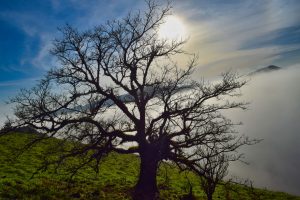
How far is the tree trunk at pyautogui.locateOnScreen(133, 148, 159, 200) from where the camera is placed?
2626 centimetres

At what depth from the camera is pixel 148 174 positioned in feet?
87.1

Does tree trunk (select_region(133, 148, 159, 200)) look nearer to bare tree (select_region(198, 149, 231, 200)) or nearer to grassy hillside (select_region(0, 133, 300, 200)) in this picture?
grassy hillside (select_region(0, 133, 300, 200))

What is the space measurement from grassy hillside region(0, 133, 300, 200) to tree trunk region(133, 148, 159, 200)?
1.05 metres

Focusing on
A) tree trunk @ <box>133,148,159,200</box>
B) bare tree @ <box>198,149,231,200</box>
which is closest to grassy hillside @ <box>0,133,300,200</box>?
tree trunk @ <box>133,148,159,200</box>

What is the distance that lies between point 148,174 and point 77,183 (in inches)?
321

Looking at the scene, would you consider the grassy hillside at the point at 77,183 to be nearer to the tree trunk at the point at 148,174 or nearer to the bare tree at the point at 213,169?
the tree trunk at the point at 148,174

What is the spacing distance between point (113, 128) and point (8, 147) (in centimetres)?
2865

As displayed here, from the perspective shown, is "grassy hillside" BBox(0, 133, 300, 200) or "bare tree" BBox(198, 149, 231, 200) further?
"grassy hillside" BBox(0, 133, 300, 200)

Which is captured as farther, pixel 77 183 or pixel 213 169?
pixel 77 183

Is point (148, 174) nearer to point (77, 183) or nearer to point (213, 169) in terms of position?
point (213, 169)

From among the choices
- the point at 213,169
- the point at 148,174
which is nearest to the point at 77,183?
the point at 148,174

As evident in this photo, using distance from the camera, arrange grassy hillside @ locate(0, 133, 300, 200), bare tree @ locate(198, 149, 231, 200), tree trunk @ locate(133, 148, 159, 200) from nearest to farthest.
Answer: bare tree @ locate(198, 149, 231, 200), grassy hillside @ locate(0, 133, 300, 200), tree trunk @ locate(133, 148, 159, 200)

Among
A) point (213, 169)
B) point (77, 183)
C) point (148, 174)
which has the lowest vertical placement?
point (77, 183)

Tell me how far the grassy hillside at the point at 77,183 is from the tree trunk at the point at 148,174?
1047mm
